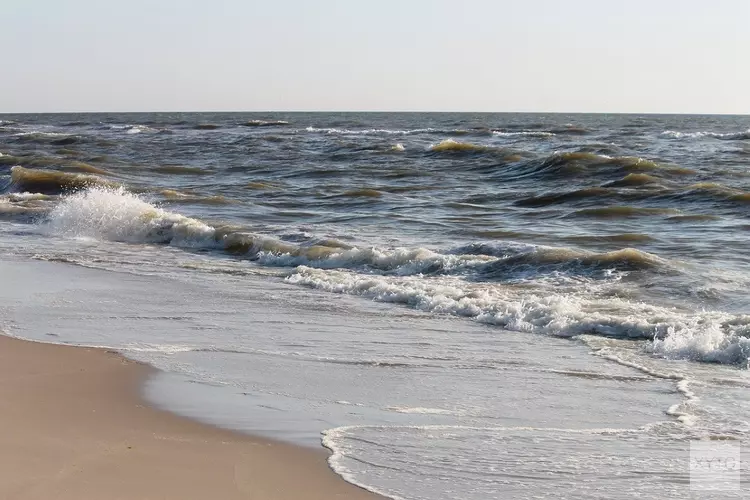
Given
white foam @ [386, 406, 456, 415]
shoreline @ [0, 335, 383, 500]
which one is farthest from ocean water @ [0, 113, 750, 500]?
shoreline @ [0, 335, 383, 500]

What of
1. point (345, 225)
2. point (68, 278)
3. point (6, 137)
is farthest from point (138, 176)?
point (6, 137)

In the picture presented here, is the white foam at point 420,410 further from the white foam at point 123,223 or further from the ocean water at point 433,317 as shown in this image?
the white foam at point 123,223

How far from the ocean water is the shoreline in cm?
19

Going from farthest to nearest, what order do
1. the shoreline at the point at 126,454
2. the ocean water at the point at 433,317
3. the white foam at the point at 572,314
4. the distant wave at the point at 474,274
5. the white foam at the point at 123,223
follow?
1. the white foam at the point at 123,223
2. the distant wave at the point at 474,274
3. the white foam at the point at 572,314
4. the ocean water at the point at 433,317
5. the shoreline at the point at 126,454

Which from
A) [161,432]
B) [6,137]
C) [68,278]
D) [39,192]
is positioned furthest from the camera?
[6,137]

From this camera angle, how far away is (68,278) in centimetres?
948

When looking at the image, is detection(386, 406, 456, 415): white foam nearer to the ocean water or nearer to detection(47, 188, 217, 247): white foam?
the ocean water

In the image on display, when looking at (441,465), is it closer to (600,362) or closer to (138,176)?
(600,362)

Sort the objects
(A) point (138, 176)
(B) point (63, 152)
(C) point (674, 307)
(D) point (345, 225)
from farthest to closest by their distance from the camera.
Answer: (B) point (63, 152), (A) point (138, 176), (D) point (345, 225), (C) point (674, 307)

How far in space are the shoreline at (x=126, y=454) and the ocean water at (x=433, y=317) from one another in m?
0.19

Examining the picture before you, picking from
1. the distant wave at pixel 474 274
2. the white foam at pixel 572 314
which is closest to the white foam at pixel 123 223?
the distant wave at pixel 474 274

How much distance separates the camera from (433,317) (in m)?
7.82

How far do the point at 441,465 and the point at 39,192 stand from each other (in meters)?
18.8

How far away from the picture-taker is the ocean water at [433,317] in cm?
446
